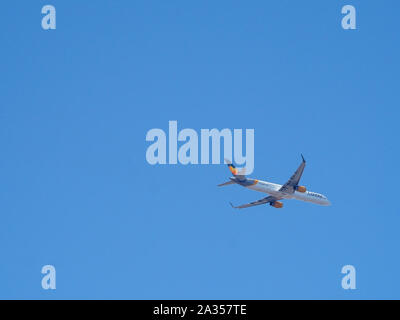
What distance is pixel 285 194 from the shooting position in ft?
427

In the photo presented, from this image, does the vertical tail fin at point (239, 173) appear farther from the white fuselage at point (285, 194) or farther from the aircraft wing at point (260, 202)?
the aircraft wing at point (260, 202)

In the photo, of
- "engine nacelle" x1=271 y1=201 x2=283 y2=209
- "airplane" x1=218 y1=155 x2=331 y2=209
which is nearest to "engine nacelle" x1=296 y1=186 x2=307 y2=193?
"airplane" x1=218 y1=155 x2=331 y2=209

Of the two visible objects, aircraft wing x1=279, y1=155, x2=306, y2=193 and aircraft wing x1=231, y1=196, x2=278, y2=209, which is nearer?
aircraft wing x1=279, y1=155, x2=306, y2=193

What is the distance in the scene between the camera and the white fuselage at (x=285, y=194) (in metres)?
127

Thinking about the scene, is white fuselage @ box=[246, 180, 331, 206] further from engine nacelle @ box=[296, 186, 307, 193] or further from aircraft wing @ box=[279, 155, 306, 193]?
engine nacelle @ box=[296, 186, 307, 193]

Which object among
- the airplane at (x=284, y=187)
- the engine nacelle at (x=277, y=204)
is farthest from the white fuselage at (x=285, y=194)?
the engine nacelle at (x=277, y=204)

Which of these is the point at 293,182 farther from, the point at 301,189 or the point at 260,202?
the point at 260,202

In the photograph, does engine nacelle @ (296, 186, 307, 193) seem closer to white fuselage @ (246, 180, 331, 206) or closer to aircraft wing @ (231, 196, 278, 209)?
white fuselage @ (246, 180, 331, 206)

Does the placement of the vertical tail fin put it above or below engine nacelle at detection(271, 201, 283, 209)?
above

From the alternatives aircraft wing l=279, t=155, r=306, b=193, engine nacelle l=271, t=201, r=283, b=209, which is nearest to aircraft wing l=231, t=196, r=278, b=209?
engine nacelle l=271, t=201, r=283, b=209

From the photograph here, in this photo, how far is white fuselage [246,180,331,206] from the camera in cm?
12712

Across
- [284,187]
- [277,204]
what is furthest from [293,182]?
[277,204]
